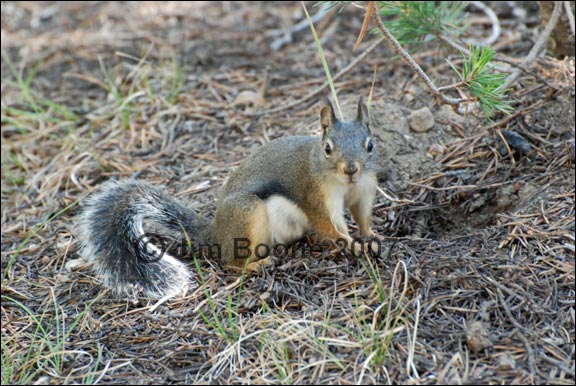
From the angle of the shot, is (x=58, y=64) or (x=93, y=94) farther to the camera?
(x=58, y=64)

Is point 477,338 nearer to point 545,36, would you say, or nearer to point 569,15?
point 545,36

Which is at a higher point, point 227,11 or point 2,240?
point 227,11

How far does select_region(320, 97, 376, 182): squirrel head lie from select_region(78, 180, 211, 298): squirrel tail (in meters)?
0.81

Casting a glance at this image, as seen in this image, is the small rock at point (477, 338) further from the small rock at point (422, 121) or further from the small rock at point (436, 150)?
the small rock at point (422, 121)

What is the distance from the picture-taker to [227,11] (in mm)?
6648

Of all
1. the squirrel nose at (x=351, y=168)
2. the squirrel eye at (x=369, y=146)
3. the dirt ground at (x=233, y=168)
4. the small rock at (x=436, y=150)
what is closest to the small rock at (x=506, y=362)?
the dirt ground at (x=233, y=168)

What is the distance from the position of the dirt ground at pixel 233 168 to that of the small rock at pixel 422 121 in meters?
0.05

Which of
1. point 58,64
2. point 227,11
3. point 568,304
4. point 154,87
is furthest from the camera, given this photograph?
point 227,11

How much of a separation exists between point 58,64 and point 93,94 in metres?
0.70

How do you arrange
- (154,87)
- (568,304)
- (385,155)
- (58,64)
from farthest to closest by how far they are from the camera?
(58,64), (154,87), (385,155), (568,304)

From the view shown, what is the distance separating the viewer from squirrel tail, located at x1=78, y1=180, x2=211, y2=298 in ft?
11.4

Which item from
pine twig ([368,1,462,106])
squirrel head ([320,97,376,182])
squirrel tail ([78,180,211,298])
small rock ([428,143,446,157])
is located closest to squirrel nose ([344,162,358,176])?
squirrel head ([320,97,376,182])

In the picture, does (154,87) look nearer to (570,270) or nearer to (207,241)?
(207,241)

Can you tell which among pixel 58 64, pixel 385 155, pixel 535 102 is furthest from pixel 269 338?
pixel 58 64
